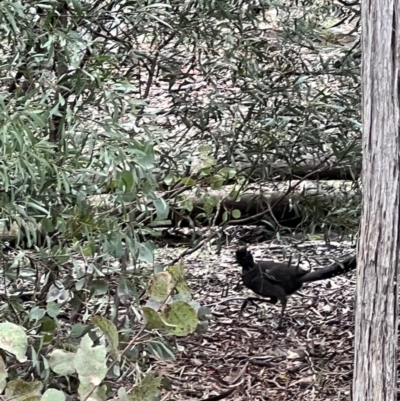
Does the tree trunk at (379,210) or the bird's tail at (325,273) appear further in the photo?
the bird's tail at (325,273)

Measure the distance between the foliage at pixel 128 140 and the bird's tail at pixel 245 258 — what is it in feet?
2.93

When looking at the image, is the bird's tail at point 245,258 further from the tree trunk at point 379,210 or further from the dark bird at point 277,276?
the tree trunk at point 379,210

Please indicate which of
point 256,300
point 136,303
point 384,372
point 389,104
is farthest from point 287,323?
point 389,104

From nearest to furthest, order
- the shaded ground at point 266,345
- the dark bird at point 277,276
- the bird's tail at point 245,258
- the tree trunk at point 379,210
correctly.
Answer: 1. the tree trunk at point 379,210
2. the shaded ground at point 266,345
3. the dark bird at point 277,276
4. the bird's tail at point 245,258

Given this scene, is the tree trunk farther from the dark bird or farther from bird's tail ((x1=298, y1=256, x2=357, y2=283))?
the dark bird

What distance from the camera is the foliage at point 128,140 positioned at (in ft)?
6.84

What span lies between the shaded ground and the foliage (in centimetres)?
85

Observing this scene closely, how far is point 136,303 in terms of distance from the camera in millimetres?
2641

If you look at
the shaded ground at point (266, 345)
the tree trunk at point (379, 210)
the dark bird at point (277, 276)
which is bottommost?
the shaded ground at point (266, 345)

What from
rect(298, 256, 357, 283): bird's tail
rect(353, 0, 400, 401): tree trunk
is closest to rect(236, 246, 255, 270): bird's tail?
rect(298, 256, 357, 283): bird's tail

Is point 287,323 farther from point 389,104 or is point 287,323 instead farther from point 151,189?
point 389,104

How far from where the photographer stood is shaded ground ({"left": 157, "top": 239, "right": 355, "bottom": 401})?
3.89m

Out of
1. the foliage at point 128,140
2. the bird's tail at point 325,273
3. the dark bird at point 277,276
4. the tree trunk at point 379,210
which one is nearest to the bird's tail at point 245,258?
the dark bird at point 277,276

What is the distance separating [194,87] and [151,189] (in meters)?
1.20
